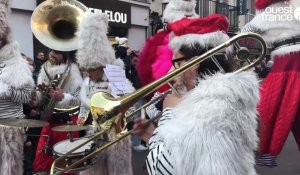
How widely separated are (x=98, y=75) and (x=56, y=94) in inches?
17.3

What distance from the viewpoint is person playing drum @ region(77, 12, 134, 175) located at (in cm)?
380

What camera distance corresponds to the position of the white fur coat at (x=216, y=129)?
1.53 metres

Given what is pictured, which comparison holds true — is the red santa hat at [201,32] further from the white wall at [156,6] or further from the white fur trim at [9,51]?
the white wall at [156,6]

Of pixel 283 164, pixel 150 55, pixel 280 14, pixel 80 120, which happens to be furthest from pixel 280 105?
pixel 283 164

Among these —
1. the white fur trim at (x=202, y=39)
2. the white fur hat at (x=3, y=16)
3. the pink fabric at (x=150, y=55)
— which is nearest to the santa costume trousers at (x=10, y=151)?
the white fur hat at (x=3, y=16)

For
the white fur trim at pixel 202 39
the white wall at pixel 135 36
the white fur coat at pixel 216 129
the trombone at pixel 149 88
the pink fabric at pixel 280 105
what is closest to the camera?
the white fur coat at pixel 216 129

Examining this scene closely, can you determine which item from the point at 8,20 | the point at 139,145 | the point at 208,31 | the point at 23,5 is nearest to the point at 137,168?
the point at 139,145

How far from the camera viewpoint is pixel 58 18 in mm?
4555

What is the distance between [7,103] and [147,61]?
1340 millimetres

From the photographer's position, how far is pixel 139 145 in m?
7.20

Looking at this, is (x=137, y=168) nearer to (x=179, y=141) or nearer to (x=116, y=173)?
(x=116, y=173)

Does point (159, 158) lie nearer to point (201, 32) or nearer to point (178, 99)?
point (178, 99)

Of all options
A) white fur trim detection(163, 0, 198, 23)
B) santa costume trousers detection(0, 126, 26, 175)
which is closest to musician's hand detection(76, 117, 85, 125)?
santa costume trousers detection(0, 126, 26, 175)

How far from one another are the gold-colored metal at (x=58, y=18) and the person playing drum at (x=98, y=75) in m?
0.31
